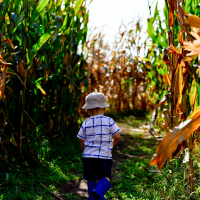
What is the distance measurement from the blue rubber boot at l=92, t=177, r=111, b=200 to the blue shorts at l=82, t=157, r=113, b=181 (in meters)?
Result: 0.05

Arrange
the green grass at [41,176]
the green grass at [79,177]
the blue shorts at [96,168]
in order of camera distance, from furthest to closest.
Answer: the green grass at [41,176] → the green grass at [79,177] → the blue shorts at [96,168]

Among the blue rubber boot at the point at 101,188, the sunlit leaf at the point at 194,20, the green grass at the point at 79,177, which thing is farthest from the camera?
the green grass at the point at 79,177

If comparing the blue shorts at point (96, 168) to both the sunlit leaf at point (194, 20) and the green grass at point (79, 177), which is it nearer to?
the green grass at point (79, 177)

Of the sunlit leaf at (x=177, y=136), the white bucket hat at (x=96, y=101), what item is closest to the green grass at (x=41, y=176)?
the white bucket hat at (x=96, y=101)

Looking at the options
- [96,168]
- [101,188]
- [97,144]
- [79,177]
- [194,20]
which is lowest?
[79,177]

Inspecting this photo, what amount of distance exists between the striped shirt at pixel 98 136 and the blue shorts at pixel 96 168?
33mm

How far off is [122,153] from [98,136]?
1.67 metres

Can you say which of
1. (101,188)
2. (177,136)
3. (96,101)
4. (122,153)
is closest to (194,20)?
(177,136)

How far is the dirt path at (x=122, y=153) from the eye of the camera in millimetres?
2192

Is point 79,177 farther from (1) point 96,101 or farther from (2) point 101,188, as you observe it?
(1) point 96,101

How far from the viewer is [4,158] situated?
7.27 ft

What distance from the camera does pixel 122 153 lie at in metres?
3.35

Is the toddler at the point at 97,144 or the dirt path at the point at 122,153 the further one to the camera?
the dirt path at the point at 122,153

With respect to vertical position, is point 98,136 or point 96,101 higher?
point 96,101
